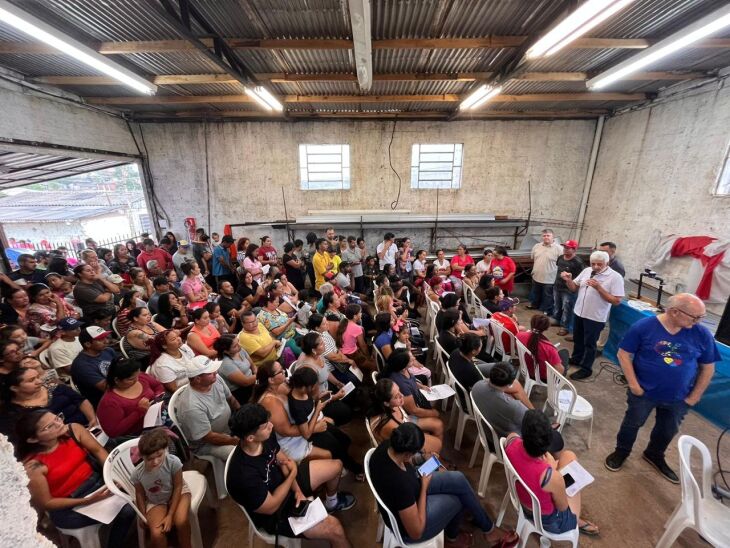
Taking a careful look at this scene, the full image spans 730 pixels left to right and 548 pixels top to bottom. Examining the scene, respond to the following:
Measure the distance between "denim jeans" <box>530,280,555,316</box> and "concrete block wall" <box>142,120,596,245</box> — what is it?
321 centimetres

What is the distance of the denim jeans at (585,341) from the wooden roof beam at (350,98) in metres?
5.10

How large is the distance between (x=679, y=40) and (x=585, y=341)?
3970 millimetres

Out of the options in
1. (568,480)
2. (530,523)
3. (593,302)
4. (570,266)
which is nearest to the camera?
(530,523)

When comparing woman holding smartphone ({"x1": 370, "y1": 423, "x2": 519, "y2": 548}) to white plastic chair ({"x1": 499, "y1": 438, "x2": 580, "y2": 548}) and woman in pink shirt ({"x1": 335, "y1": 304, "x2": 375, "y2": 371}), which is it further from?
woman in pink shirt ({"x1": 335, "y1": 304, "x2": 375, "y2": 371})

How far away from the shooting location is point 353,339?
3809 mm

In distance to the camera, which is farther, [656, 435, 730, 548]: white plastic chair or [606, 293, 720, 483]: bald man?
[606, 293, 720, 483]: bald man

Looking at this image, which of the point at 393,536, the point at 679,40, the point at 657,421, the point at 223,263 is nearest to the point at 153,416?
the point at 393,536

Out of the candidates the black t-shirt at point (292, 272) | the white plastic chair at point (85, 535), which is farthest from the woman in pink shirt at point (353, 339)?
the black t-shirt at point (292, 272)

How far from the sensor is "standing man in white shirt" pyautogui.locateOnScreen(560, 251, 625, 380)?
4.10m

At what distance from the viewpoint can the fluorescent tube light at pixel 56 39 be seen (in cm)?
276

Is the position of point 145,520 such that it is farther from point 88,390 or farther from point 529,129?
point 529,129

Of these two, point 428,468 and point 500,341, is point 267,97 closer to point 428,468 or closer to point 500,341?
point 500,341

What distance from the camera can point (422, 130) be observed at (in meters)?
8.59

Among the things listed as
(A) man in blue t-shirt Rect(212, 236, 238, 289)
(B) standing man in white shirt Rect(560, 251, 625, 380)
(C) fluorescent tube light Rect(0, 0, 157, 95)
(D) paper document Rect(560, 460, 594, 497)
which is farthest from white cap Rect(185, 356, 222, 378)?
(B) standing man in white shirt Rect(560, 251, 625, 380)
